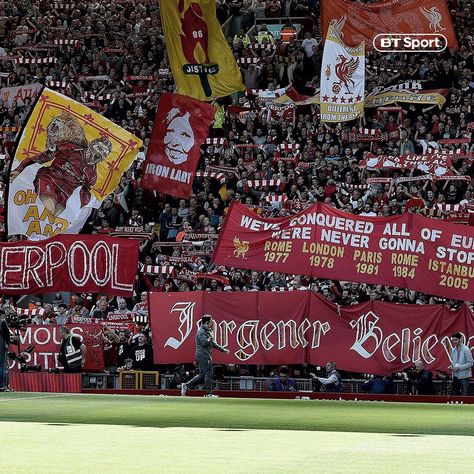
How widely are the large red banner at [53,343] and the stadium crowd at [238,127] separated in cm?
129

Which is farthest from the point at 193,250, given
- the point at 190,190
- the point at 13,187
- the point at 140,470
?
the point at 140,470

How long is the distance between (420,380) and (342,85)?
40.5 ft

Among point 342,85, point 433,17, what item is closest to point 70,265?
point 342,85

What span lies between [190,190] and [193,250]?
81.0 inches

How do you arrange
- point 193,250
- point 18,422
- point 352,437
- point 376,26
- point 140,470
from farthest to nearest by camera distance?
1. point 376,26
2. point 193,250
3. point 18,422
4. point 352,437
5. point 140,470

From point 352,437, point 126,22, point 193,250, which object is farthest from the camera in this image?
point 126,22

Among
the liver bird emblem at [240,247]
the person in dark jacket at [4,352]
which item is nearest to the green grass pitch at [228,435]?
the person in dark jacket at [4,352]

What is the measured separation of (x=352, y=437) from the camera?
16.8 m

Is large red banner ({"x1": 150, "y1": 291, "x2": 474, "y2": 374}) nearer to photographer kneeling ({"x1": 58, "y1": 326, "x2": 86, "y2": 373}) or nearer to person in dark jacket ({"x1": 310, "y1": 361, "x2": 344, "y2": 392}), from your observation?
person in dark jacket ({"x1": 310, "y1": 361, "x2": 344, "y2": 392})

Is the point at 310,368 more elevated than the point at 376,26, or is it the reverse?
the point at 376,26

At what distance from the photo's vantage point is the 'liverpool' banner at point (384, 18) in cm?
3947

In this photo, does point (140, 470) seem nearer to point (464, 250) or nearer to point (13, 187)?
point (464, 250)

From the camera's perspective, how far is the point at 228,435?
1680 centimetres

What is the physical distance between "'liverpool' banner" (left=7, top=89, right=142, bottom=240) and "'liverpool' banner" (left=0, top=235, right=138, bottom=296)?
0.99 meters
